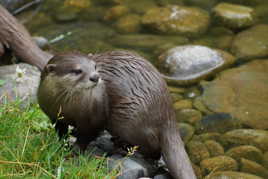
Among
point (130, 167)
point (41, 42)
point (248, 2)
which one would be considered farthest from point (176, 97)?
point (248, 2)

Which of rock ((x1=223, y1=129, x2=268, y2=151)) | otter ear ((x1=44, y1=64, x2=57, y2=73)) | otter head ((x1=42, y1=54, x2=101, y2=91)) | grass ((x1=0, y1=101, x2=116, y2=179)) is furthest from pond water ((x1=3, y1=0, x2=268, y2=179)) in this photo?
otter ear ((x1=44, y1=64, x2=57, y2=73))

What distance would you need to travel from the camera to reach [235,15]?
5.52 m

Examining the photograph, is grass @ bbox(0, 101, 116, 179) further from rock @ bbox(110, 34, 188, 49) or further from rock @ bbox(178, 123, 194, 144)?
rock @ bbox(110, 34, 188, 49)

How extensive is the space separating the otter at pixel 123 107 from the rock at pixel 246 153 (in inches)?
27.9

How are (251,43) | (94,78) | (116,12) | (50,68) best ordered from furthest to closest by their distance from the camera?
(116,12) → (251,43) → (50,68) → (94,78)

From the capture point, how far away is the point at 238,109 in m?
4.11

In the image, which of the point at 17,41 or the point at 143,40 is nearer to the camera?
the point at 17,41

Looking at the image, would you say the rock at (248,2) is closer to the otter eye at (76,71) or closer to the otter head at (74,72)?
the otter head at (74,72)

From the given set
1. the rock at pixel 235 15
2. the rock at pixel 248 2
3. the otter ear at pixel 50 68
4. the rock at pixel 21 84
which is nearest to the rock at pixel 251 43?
the rock at pixel 235 15

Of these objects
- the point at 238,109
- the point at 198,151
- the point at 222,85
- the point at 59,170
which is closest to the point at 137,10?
the point at 222,85

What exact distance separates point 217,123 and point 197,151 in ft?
1.37

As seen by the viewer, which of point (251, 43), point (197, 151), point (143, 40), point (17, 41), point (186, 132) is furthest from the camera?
point (143, 40)

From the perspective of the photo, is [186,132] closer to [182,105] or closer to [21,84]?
[182,105]

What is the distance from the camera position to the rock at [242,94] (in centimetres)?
402
